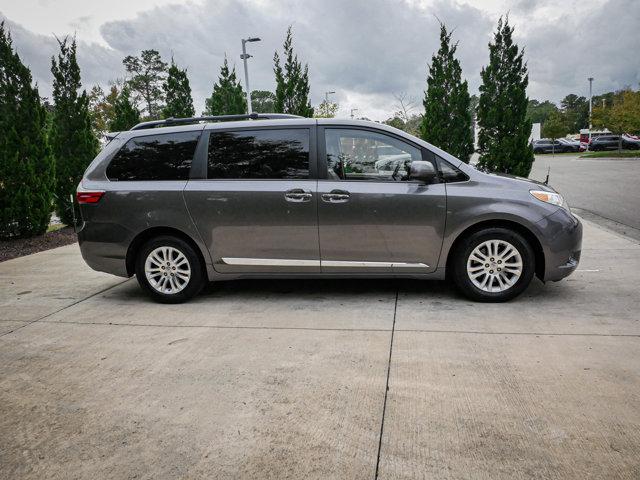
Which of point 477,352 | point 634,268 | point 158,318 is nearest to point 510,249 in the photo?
point 477,352

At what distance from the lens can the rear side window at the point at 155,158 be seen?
5188 millimetres

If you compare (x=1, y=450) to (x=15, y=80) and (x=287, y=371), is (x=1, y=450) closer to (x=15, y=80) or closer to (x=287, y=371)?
(x=287, y=371)

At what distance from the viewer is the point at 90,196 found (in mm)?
5266

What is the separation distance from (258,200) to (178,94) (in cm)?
1397

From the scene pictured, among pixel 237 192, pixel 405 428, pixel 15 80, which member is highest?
pixel 15 80

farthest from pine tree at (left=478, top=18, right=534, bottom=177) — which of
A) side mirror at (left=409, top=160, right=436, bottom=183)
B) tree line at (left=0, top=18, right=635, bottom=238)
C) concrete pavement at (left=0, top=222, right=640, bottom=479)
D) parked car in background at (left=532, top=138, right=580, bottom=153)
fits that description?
parked car in background at (left=532, top=138, right=580, bottom=153)

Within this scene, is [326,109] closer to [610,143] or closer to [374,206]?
[610,143]

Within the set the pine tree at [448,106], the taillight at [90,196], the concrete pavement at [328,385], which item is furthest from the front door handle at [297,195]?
the pine tree at [448,106]

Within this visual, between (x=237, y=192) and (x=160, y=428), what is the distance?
2607 mm

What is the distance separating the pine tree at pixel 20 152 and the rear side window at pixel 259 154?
20.2ft

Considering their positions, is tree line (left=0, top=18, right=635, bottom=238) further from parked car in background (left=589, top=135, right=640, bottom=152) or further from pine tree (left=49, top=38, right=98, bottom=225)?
parked car in background (left=589, top=135, right=640, bottom=152)

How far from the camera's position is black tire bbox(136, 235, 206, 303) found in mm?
5168

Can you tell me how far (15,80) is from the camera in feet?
31.3

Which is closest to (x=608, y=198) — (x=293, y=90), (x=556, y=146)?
(x=293, y=90)
